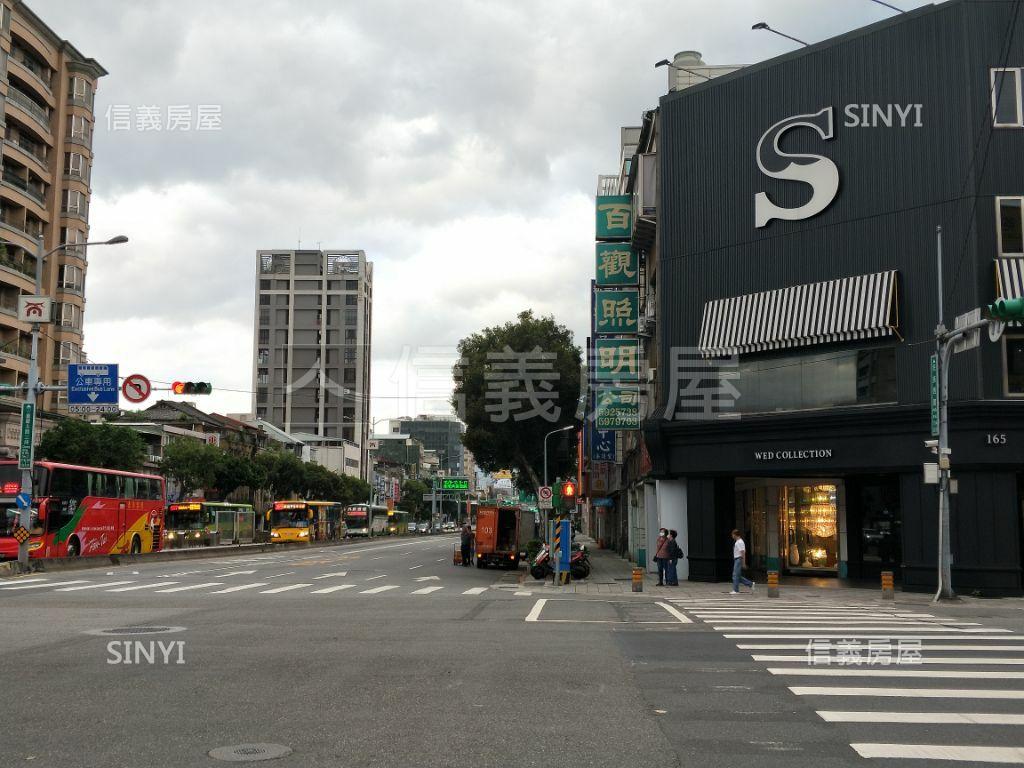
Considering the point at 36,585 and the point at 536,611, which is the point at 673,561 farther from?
the point at 36,585

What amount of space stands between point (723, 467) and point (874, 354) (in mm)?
5632

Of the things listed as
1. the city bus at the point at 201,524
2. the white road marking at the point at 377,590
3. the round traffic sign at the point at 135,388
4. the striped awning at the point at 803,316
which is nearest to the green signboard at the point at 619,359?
the striped awning at the point at 803,316

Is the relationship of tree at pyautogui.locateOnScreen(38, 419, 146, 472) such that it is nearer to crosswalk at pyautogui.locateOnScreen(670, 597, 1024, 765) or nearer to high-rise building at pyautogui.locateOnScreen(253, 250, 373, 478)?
crosswalk at pyautogui.locateOnScreen(670, 597, 1024, 765)

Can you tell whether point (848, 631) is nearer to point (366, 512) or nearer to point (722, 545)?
point (722, 545)

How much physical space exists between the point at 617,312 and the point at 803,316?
11447mm

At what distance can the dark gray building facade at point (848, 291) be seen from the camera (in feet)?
80.6

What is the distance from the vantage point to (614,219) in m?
38.7

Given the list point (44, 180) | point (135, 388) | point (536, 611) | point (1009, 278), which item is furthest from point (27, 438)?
point (44, 180)

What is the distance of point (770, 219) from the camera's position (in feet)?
94.1

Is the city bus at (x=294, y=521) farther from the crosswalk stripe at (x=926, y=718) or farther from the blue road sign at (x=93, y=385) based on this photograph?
the crosswalk stripe at (x=926, y=718)

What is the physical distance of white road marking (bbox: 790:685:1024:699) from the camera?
9984 mm

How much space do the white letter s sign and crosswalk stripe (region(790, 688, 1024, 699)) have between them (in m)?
19.7

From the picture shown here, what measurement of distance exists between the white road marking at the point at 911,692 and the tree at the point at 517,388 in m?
42.7

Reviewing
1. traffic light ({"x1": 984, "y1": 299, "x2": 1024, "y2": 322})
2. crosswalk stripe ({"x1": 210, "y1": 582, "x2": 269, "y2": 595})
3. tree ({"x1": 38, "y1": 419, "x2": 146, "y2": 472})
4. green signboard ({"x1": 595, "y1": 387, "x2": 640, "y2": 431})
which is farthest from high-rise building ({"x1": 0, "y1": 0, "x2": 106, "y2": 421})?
traffic light ({"x1": 984, "y1": 299, "x2": 1024, "y2": 322})
